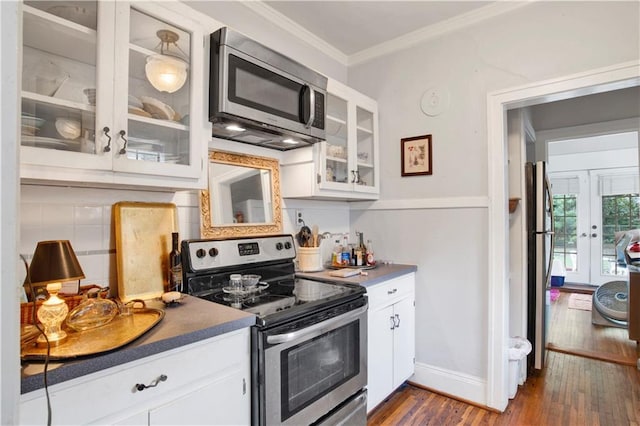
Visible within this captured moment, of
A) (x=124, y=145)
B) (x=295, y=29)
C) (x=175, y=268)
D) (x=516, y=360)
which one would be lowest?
(x=516, y=360)

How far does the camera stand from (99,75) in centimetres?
123

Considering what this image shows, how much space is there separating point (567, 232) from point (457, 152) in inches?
192

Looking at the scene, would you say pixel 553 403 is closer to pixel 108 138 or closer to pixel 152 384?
pixel 152 384

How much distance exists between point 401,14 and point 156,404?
252cm

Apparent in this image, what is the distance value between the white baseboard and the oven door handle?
1.04 metres

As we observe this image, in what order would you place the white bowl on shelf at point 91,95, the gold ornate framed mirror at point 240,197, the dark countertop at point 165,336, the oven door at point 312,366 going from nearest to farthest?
the dark countertop at point 165,336 < the white bowl on shelf at point 91,95 < the oven door at point 312,366 < the gold ornate framed mirror at point 240,197

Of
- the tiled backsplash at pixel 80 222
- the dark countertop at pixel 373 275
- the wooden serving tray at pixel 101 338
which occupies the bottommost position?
the dark countertop at pixel 373 275

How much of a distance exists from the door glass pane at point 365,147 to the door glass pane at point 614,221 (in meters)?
5.00

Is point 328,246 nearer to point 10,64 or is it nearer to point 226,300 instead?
point 226,300

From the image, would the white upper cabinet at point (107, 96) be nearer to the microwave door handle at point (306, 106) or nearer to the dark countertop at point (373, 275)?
the microwave door handle at point (306, 106)

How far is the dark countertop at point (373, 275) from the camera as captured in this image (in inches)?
77.8

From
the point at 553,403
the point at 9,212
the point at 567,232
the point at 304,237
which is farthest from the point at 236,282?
the point at 567,232

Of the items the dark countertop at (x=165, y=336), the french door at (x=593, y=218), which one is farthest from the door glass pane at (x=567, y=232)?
the dark countertop at (x=165, y=336)

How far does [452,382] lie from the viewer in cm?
234
